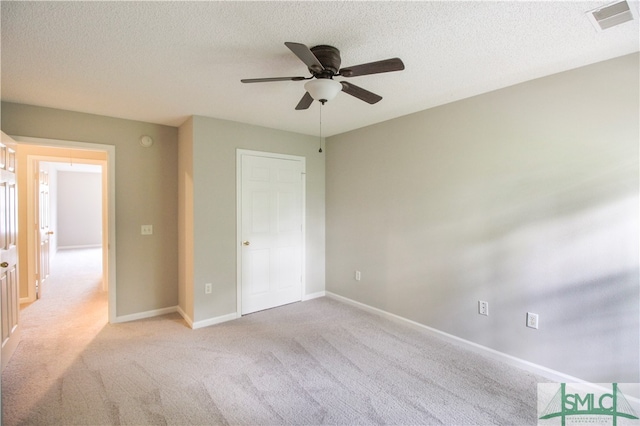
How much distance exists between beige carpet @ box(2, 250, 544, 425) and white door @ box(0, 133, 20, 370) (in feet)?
0.71

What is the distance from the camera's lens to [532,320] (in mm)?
2551

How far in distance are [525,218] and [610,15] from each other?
149cm

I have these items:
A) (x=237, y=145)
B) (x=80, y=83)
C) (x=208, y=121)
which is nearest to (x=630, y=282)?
(x=237, y=145)

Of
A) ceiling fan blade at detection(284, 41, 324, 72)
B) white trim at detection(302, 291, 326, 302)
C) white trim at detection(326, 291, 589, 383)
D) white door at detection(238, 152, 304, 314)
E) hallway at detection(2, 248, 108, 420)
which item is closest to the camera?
ceiling fan blade at detection(284, 41, 324, 72)

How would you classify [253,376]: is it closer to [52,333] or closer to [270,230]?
[270,230]

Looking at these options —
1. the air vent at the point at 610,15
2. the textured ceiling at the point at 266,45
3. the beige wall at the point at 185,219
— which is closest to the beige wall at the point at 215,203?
the beige wall at the point at 185,219

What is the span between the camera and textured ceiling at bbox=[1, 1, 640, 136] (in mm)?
1615

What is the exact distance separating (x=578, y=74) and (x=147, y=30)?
10.1 feet

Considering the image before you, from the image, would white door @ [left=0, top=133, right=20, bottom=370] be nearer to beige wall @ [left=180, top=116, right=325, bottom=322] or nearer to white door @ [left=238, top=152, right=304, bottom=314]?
beige wall @ [left=180, top=116, right=325, bottom=322]

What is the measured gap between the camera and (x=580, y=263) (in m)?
2.32

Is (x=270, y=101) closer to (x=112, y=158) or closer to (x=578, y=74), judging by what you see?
(x=112, y=158)

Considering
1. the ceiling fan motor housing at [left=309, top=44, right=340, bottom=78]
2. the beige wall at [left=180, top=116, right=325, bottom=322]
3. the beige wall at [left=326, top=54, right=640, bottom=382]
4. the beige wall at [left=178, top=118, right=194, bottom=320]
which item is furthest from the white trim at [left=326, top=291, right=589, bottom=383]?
the ceiling fan motor housing at [left=309, top=44, right=340, bottom=78]

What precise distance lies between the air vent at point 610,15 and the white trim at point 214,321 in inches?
161

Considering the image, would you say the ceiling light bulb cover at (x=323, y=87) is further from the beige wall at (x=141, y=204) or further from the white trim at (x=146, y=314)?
the white trim at (x=146, y=314)
